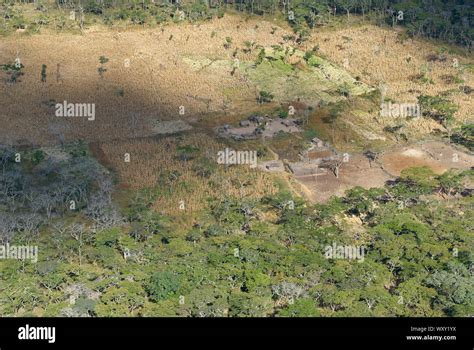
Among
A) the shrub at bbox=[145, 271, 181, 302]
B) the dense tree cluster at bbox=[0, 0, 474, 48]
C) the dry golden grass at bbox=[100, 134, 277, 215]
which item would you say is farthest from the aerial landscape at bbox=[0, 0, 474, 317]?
the dense tree cluster at bbox=[0, 0, 474, 48]

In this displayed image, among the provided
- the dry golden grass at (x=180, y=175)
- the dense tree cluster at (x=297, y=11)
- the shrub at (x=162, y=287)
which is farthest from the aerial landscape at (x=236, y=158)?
the dense tree cluster at (x=297, y=11)

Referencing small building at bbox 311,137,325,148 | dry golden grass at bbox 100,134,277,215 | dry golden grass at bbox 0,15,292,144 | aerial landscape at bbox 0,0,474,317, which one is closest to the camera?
aerial landscape at bbox 0,0,474,317

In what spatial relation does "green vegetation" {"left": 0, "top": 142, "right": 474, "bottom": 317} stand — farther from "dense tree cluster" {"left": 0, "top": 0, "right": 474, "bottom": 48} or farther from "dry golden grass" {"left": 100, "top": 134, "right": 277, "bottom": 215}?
"dense tree cluster" {"left": 0, "top": 0, "right": 474, "bottom": 48}

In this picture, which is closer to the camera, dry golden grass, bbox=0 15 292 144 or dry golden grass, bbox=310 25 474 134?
dry golden grass, bbox=0 15 292 144

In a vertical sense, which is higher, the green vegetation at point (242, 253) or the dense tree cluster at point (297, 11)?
the dense tree cluster at point (297, 11)

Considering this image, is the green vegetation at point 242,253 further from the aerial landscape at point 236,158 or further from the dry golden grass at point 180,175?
the dry golden grass at point 180,175
